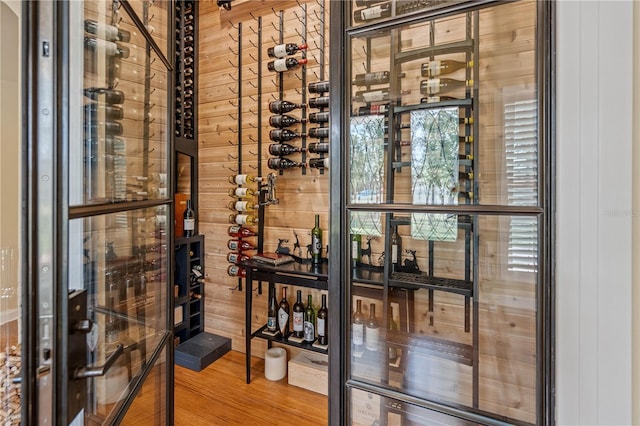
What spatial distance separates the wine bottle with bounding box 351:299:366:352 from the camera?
1.10 meters

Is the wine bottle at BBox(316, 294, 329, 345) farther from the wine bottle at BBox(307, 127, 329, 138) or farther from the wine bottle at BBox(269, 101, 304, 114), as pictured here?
the wine bottle at BBox(269, 101, 304, 114)

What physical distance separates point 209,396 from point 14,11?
7.62 feet

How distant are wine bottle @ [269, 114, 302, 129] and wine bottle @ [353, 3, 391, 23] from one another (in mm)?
1536

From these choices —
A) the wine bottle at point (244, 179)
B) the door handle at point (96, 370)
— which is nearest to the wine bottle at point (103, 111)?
the door handle at point (96, 370)

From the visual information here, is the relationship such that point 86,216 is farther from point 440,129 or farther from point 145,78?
point 440,129

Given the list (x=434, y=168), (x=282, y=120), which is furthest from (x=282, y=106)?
(x=434, y=168)

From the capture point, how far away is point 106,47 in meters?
0.96

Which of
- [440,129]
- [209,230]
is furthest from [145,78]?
[209,230]

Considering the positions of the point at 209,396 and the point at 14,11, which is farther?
the point at 209,396

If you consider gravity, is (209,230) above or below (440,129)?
below

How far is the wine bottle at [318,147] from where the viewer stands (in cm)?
241

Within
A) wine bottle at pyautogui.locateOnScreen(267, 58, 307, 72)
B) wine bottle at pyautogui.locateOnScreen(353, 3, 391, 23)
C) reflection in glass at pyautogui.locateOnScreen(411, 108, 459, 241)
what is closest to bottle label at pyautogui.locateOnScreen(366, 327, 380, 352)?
reflection in glass at pyautogui.locateOnScreen(411, 108, 459, 241)
